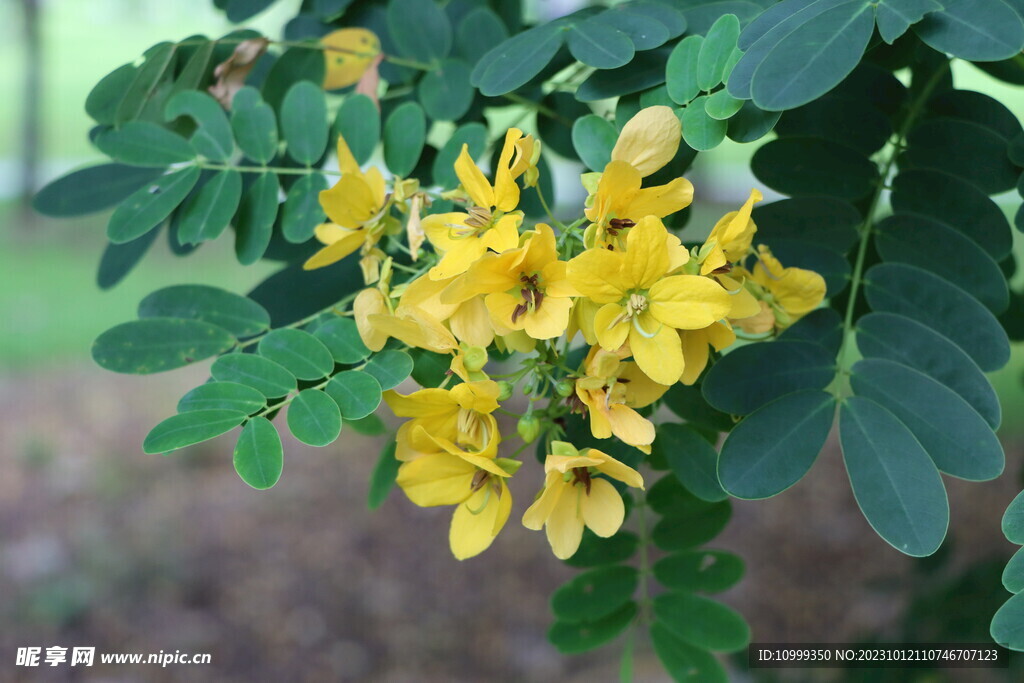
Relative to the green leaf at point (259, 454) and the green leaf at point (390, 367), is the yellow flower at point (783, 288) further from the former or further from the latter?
the green leaf at point (259, 454)

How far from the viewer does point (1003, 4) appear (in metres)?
0.64

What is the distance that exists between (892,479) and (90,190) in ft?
2.95

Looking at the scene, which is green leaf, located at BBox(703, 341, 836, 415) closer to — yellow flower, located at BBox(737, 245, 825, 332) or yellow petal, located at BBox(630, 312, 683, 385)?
yellow flower, located at BBox(737, 245, 825, 332)

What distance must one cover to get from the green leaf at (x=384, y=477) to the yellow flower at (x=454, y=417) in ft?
0.96

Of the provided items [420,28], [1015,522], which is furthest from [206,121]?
[1015,522]

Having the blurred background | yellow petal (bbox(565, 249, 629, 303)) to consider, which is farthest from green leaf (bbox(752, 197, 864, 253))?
the blurred background

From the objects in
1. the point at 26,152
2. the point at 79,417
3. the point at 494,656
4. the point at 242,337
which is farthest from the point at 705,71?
the point at 26,152

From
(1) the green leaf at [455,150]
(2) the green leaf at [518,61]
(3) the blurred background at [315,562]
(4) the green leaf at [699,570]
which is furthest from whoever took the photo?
(3) the blurred background at [315,562]

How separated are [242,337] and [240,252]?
0.11m

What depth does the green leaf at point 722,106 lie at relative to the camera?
0.67m

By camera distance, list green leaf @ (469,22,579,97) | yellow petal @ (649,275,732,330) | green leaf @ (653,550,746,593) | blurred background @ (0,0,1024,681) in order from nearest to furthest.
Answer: yellow petal @ (649,275,732,330) → green leaf @ (469,22,579,97) → green leaf @ (653,550,746,593) → blurred background @ (0,0,1024,681)

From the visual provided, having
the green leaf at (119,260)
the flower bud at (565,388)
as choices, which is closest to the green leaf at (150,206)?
the green leaf at (119,260)

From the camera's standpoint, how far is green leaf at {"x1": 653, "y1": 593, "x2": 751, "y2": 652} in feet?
3.18

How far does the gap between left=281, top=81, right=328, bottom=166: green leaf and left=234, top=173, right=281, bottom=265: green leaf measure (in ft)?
0.14
